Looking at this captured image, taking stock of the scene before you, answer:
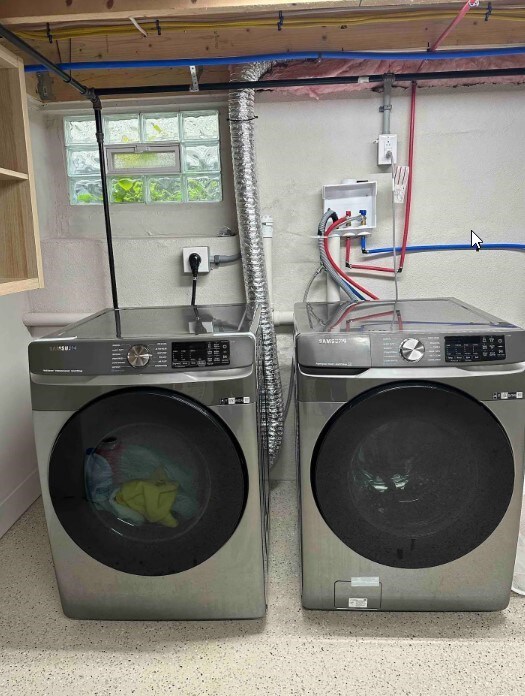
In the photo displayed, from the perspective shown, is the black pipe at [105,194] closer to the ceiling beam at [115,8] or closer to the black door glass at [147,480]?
the ceiling beam at [115,8]

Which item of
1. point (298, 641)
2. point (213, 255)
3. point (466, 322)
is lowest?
point (298, 641)

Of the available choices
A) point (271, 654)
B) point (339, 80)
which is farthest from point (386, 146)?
point (271, 654)

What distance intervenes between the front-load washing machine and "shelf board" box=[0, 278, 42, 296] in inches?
34.8

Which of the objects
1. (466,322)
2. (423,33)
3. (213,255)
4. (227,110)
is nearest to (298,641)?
(466,322)

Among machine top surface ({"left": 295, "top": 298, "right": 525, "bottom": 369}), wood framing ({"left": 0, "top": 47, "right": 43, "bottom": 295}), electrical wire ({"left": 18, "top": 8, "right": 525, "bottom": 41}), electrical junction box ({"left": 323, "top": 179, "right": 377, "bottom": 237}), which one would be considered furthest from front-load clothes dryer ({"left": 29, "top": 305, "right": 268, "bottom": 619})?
electrical wire ({"left": 18, "top": 8, "right": 525, "bottom": 41})

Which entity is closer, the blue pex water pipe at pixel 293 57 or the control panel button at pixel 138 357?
the control panel button at pixel 138 357

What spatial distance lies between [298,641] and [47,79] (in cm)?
224

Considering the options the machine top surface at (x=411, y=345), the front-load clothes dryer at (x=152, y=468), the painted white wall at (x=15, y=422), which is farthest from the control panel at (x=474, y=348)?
the painted white wall at (x=15, y=422)

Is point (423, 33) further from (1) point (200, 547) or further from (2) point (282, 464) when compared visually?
(1) point (200, 547)

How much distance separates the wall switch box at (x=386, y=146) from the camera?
1896 mm

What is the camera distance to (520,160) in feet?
6.33

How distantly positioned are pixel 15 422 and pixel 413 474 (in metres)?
1.55

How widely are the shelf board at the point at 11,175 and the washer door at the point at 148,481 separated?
0.73 metres

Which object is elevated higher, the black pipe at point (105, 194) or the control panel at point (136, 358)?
the black pipe at point (105, 194)
